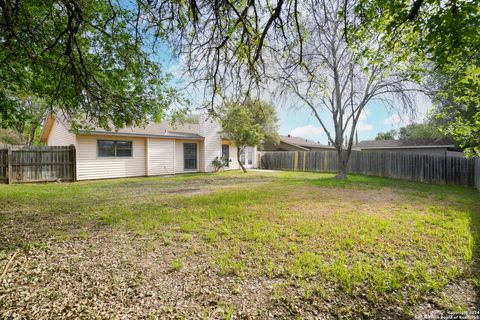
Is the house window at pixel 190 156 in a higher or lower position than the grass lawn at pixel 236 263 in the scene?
higher

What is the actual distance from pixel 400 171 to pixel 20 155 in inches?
723

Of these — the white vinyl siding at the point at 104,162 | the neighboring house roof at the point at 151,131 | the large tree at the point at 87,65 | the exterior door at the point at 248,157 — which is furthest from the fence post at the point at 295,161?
the large tree at the point at 87,65

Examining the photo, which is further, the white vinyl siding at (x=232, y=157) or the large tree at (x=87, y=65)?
the white vinyl siding at (x=232, y=157)

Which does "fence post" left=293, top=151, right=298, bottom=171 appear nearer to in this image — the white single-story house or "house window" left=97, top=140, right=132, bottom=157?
the white single-story house

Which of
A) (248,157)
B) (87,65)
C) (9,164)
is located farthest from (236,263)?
(248,157)

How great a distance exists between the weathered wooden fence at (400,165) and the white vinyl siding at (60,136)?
14.0m

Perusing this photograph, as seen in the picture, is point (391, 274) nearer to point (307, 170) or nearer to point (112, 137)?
point (112, 137)

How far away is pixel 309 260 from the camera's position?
2762 mm

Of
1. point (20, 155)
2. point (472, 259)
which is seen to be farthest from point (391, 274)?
point (20, 155)

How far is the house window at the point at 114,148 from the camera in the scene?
1108 cm

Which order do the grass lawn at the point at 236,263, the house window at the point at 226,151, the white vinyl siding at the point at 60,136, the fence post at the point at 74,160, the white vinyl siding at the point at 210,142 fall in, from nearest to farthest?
the grass lawn at the point at 236,263
the fence post at the point at 74,160
the white vinyl siding at the point at 60,136
the white vinyl siding at the point at 210,142
the house window at the point at 226,151

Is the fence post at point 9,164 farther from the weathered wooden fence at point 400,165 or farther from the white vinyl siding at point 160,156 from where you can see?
the weathered wooden fence at point 400,165

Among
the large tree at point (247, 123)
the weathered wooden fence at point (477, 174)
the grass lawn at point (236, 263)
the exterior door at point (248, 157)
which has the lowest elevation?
the grass lawn at point (236, 263)

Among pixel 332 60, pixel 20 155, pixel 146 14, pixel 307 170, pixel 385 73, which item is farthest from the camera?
pixel 307 170
